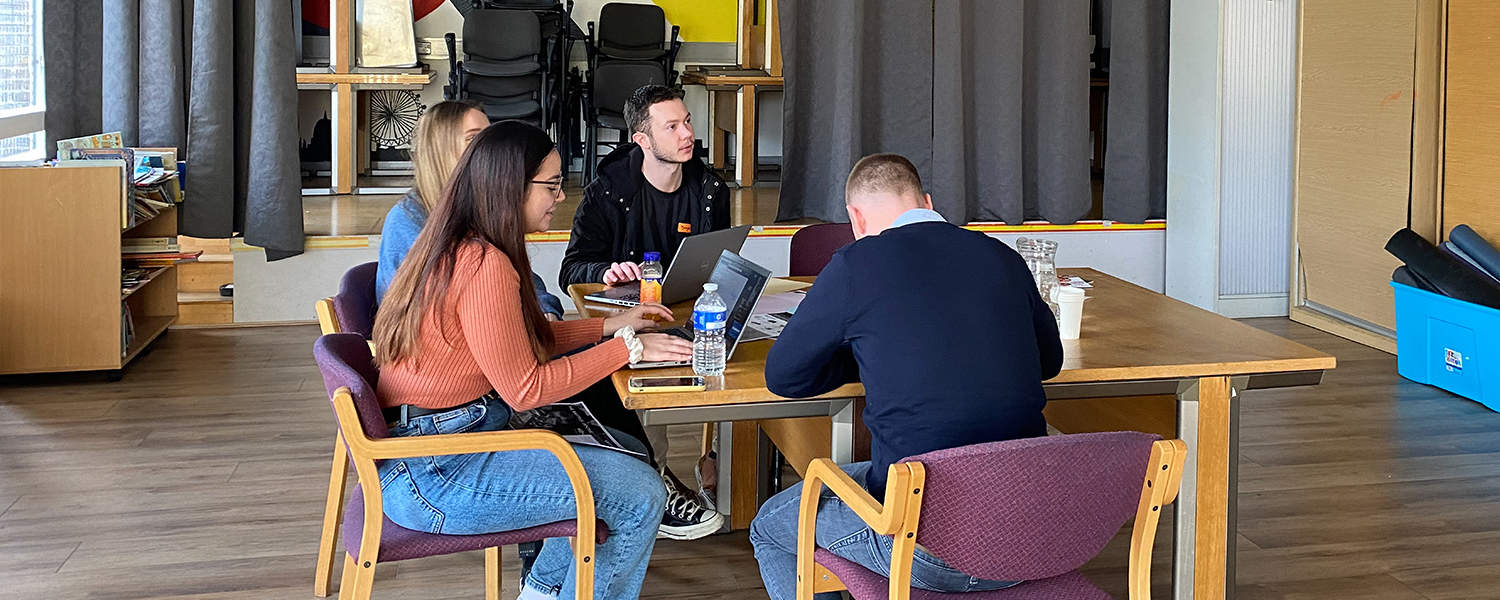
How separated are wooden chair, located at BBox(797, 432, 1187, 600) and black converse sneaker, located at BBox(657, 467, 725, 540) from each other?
1264mm

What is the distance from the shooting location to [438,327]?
2307mm

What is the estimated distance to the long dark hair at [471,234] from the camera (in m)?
2.30

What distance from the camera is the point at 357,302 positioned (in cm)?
298

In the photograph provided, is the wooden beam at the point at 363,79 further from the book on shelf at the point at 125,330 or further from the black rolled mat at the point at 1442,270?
the black rolled mat at the point at 1442,270

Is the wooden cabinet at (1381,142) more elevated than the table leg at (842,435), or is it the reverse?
the wooden cabinet at (1381,142)

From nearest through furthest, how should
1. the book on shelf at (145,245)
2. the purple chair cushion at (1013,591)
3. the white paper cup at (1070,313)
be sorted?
the purple chair cushion at (1013,591) < the white paper cup at (1070,313) < the book on shelf at (145,245)

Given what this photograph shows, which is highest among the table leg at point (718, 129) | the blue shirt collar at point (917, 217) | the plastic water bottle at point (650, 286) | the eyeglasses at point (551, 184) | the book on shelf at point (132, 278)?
the table leg at point (718, 129)

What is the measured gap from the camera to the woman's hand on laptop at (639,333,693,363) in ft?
8.09

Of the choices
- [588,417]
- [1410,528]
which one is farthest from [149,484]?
[1410,528]

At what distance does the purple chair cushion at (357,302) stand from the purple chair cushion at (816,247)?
1211 mm

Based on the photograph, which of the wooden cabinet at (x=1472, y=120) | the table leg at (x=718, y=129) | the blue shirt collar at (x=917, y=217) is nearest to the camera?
the blue shirt collar at (x=917, y=217)

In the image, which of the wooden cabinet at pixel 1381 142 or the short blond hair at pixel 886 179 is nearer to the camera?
the short blond hair at pixel 886 179

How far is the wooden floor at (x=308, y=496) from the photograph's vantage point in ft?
9.95

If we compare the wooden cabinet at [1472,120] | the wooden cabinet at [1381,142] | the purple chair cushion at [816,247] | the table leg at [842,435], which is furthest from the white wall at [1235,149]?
the table leg at [842,435]
